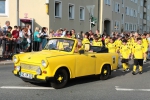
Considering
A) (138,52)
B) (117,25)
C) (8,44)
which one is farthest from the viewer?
(117,25)

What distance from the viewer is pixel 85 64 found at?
A: 8.50m

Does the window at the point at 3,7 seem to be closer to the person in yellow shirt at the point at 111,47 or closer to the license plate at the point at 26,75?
the person in yellow shirt at the point at 111,47

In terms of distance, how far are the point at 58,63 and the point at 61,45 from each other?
1120 millimetres

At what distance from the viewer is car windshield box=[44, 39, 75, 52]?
843 centimetres

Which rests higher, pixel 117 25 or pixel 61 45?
pixel 117 25

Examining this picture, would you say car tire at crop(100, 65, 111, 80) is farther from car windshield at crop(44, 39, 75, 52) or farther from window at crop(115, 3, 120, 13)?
window at crop(115, 3, 120, 13)

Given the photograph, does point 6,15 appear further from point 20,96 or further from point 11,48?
point 20,96

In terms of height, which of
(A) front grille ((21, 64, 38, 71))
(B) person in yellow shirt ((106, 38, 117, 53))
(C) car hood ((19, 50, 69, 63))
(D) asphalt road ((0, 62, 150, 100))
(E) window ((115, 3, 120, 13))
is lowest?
(D) asphalt road ((0, 62, 150, 100))

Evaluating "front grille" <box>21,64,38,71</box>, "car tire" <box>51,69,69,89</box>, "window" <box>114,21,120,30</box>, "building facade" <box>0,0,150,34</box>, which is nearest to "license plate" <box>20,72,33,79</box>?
"front grille" <box>21,64,38,71</box>

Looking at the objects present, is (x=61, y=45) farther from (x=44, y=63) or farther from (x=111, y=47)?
(x=111, y=47)

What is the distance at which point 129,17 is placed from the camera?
53.3 metres

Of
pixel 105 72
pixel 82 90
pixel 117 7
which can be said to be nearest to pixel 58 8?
pixel 105 72

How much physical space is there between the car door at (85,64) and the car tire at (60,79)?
48cm

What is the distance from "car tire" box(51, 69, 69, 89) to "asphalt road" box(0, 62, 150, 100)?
0.50 feet
